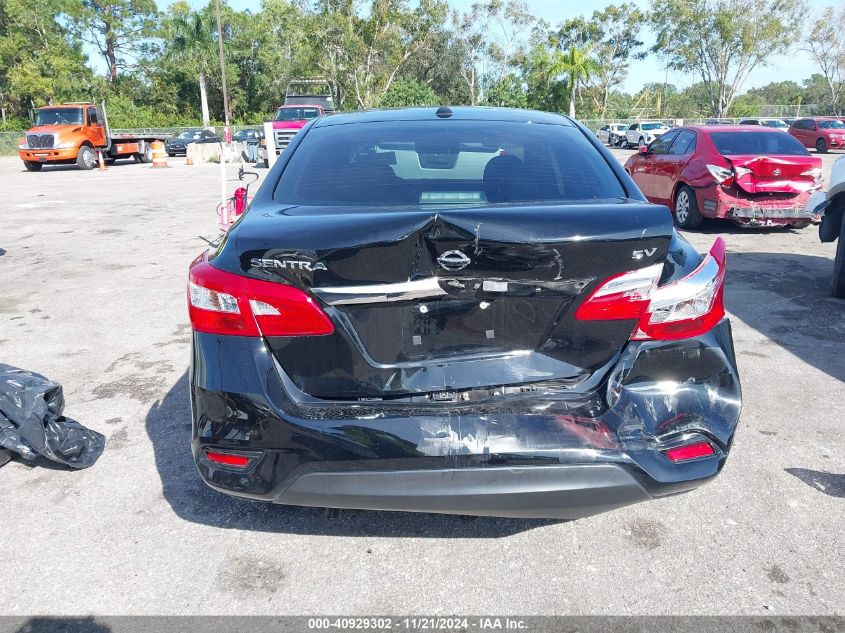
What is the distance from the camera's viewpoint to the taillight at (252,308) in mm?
2178

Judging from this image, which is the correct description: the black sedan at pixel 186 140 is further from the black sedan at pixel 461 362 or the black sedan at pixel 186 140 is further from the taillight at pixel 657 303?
the taillight at pixel 657 303

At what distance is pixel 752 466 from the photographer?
3.27m

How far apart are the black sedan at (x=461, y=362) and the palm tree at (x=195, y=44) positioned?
55.7 metres

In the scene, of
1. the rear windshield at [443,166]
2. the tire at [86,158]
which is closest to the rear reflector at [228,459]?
the rear windshield at [443,166]

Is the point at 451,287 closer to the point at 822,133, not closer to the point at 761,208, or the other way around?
the point at 761,208

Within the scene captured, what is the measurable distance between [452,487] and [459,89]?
225ft

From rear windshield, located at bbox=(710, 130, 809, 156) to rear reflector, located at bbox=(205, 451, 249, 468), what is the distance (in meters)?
8.91

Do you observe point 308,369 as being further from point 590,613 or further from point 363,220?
point 590,613

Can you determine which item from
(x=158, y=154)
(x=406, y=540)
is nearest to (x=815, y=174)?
(x=406, y=540)

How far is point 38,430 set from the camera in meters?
3.31

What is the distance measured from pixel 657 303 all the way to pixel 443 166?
1.19 metres

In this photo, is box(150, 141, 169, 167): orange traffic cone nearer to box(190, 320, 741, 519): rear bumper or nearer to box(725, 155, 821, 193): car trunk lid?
box(725, 155, 821, 193): car trunk lid

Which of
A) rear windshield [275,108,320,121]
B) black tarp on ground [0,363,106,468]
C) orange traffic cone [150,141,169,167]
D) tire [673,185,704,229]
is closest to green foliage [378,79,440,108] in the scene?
orange traffic cone [150,141,169,167]

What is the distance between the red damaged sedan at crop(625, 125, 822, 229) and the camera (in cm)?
898
